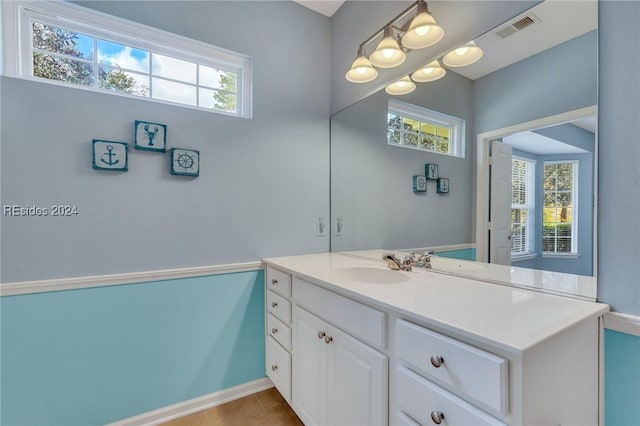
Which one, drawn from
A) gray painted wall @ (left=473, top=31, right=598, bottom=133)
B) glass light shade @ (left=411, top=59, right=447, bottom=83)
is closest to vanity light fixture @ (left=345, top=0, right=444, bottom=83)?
glass light shade @ (left=411, top=59, right=447, bottom=83)

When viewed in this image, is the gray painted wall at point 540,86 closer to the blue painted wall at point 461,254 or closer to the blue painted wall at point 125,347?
the blue painted wall at point 461,254

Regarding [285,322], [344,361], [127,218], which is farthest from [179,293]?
[344,361]

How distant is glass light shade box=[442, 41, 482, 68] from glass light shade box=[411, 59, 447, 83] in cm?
4

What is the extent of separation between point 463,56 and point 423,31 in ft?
0.80

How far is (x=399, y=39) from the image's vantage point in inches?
64.8

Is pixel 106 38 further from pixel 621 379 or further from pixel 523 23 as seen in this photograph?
pixel 621 379

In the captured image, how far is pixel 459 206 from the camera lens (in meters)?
1.49

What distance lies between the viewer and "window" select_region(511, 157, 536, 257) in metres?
1.17

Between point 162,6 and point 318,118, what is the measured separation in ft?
3.82

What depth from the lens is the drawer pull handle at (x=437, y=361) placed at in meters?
0.80

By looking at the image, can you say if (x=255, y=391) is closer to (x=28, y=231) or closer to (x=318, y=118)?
(x=28, y=231)

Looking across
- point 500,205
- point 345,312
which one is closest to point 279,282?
point 345,312

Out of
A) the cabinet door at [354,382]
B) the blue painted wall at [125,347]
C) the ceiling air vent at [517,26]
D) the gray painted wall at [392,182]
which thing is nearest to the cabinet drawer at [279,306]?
the blue painted wall at [125,347]

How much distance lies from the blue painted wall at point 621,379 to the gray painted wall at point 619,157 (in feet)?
0.32
